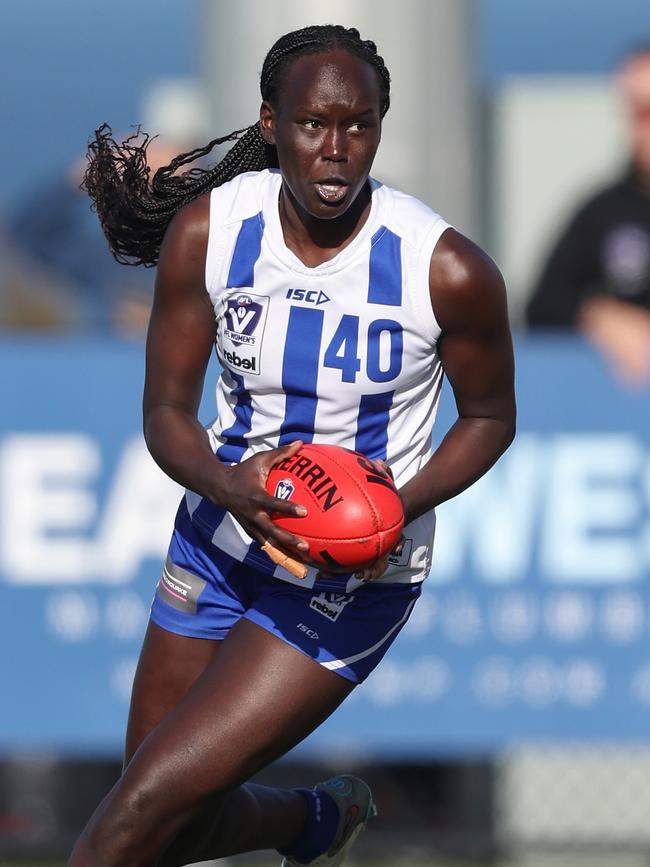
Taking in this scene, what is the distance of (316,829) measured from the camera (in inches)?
180

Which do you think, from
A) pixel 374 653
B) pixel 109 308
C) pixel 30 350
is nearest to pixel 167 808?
pixel 374 653

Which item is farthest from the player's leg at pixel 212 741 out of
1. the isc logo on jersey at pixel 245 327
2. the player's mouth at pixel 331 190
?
the player's mouth at pixel 331 190

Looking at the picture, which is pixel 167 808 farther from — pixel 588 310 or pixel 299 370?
pixel 588 310

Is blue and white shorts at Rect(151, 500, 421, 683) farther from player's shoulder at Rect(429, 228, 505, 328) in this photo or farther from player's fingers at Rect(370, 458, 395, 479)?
player's shoulder at Rect(429, 228, 505, 328)

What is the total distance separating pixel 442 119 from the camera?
7.39 meters

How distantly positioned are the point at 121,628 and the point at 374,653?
266cm

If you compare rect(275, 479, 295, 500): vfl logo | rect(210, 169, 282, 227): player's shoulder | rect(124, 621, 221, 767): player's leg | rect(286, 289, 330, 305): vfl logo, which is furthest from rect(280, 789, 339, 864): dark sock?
rect(210, 169, 282, 227): player's shoulder

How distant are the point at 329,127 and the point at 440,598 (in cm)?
322

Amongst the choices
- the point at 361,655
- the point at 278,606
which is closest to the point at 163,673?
the point at 278,606

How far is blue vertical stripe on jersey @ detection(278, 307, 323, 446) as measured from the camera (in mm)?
3820

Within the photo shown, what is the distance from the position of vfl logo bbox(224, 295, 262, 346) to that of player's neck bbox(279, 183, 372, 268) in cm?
15

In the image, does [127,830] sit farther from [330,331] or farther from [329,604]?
[330,331]

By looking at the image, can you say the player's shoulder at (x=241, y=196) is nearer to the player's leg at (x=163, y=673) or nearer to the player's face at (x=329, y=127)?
the player's face at (x=329, y=127)

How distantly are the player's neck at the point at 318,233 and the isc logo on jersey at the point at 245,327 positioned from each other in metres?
0.14
